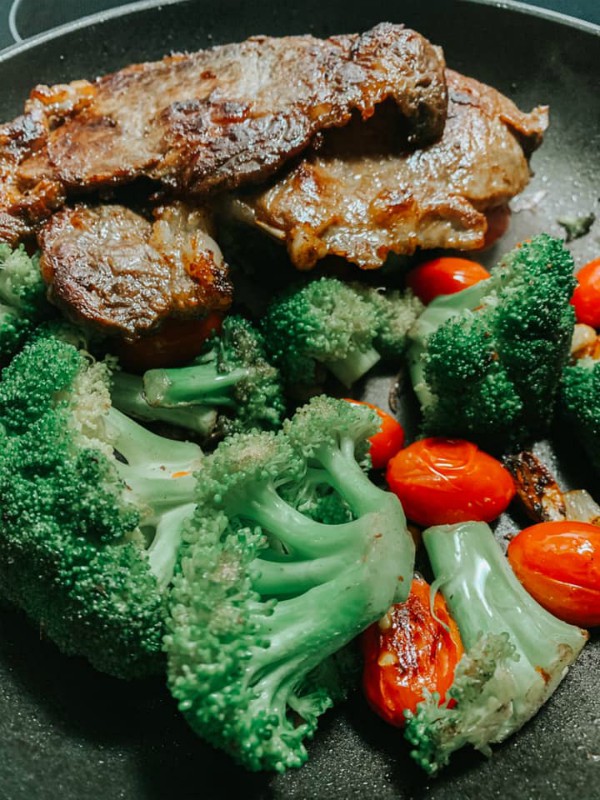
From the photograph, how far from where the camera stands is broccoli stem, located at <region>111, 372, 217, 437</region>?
2.62m

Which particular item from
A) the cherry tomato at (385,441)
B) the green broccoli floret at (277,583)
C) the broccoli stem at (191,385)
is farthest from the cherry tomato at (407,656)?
the broccoli stem at (191,385)

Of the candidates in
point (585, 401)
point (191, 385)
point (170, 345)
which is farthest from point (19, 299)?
point (585, 401)

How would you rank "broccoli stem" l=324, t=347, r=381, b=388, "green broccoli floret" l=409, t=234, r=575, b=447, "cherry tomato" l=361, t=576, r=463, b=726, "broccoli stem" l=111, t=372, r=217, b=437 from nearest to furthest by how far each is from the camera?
"cherry tomato" l=361, t=576, r=463, b=726 < "green broccoli floret" l=409, t=234, r=575, b=447 < "broccoli stem" l=111, t=372, r=217, b=437 < "broccoli stem" l=324, t=347, r=381, b=388

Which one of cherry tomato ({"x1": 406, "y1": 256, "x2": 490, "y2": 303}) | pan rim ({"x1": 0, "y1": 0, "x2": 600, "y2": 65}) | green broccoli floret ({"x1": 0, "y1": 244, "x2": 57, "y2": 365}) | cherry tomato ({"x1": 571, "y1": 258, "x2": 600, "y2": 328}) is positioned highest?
pan rim ({"x1": 0, "y1": 0, "x2": 600, "y2": 65})

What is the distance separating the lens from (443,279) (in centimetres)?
286

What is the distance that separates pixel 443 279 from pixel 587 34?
1.35 metres

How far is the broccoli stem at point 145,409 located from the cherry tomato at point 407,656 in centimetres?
89

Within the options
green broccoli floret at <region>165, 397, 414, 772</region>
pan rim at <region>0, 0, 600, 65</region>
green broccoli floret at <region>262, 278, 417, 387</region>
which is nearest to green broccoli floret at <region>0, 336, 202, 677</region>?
green broccoli floret at <region>165, 397, 414, 772</region>

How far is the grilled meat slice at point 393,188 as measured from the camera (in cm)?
259

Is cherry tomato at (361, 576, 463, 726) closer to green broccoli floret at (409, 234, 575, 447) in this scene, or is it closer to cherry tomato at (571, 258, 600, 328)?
green broccoli floret at (409, 234, 575, 447)

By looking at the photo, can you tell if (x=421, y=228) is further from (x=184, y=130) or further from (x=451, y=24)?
(x=451, y=24)

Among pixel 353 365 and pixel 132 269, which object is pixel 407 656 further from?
pixel 132 269

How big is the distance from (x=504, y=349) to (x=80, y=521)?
1.47 m

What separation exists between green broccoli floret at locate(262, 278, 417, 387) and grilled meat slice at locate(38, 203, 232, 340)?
0.75 ft
